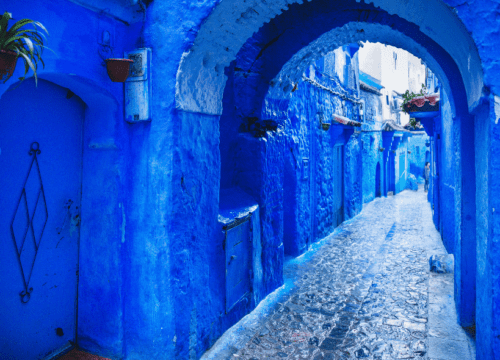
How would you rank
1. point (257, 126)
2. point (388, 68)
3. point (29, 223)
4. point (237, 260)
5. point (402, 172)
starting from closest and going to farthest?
point (29, 223), point (237, 260), point (257, 126), point (388, 68), point (402, 172)

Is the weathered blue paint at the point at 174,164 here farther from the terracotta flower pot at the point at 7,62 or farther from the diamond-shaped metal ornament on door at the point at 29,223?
the diamond-shaped metal ornament on door at the point at 29,223

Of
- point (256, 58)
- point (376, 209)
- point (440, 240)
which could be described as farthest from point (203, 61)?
point (376, 209)

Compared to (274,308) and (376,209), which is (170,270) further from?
(376,209)

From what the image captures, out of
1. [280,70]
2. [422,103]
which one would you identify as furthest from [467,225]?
[422,103]

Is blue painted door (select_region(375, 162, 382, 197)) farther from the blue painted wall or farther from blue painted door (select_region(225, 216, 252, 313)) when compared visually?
blue painted door (select_region(225, 216, 252, 313))

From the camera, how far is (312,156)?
28.6 ft

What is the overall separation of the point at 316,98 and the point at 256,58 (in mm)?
4083

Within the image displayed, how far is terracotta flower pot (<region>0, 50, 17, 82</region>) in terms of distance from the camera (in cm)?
213

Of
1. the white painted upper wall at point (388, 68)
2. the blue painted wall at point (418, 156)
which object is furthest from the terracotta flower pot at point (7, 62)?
the blue painted wall at point (418, 156)

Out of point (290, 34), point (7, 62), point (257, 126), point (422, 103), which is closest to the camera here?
point (7, 62)

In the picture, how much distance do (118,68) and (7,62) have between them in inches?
37.7

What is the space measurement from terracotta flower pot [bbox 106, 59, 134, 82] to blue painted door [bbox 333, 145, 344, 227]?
28.1 feet

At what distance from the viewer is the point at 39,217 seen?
308 cm

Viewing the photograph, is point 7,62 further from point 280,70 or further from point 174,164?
point 280,70
